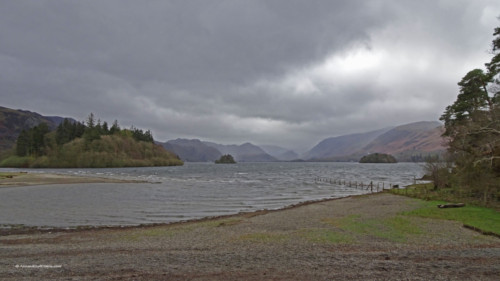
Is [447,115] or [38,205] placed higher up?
[447,115]

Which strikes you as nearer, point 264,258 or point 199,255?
point 264,258

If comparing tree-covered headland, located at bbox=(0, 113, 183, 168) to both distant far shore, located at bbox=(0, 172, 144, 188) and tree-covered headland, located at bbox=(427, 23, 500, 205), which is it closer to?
distant far shore, located at bbox=(0, 172, 144, 188)

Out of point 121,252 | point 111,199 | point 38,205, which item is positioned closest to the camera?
point 121,252

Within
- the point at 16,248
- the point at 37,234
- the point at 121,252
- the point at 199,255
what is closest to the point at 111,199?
the point at 37,234

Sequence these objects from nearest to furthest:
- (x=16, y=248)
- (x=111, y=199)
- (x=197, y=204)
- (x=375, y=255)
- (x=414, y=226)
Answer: (x=375, y=255)
(x=16, y=248)
(x=414, y=226)
(x=197, y=204)
(x=111, y=199)

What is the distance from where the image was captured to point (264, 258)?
1382 centimetres

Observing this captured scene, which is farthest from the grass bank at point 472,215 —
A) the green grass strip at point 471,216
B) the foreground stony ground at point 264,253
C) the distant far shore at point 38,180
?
the distant far shore at point 38,180

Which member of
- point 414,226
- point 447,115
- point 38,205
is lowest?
point 38,205

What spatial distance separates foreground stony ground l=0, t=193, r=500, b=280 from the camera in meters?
11.5

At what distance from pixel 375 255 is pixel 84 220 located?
26.2m

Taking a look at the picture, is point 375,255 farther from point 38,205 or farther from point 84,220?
point 38,205

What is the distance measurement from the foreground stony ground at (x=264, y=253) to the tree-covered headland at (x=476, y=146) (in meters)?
10.0

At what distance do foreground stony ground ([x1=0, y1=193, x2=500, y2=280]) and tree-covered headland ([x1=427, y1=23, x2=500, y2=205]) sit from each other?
1004 cm

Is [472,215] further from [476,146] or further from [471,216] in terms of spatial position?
[476,146]
